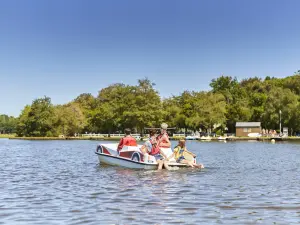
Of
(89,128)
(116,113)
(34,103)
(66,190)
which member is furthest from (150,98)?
(66,190)

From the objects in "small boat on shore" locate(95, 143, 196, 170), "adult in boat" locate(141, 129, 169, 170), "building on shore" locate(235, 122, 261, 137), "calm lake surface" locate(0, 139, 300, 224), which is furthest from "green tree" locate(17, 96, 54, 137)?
"calm lake surface" locate(0, 139, 300, 224)

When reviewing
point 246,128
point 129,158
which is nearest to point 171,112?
point 246,128

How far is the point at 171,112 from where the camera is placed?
112750 millimetres

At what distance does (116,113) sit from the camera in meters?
112

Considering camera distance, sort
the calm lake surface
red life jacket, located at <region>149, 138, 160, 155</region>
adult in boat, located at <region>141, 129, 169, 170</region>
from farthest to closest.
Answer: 1. red life jacket, located at <region>149, 138, 160, 155</region>
2. adult in boat, located at <region>141, 129, 169, 170</region>
3. the calm lake surface

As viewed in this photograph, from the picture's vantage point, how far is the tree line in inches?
3939

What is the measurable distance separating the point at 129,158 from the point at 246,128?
81.5 meters

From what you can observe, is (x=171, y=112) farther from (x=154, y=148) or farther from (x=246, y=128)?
(x=154, y=148)

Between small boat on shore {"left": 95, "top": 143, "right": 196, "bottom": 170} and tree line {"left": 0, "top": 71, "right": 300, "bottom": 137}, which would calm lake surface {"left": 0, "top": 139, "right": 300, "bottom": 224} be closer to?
small boat on shore {"left": 95, "top": 143, "right": 196, "bottom": 170}

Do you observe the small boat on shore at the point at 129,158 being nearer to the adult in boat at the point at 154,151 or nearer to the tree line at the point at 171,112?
the adult in boat at the point at 154,151

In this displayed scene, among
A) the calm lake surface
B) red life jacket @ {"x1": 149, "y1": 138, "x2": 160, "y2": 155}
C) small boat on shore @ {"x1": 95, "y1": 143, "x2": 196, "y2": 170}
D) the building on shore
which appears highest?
the building on shore

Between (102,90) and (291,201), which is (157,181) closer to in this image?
(291,201)

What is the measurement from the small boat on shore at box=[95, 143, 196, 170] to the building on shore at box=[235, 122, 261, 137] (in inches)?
3075

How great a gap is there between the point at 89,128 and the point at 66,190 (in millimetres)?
106428
